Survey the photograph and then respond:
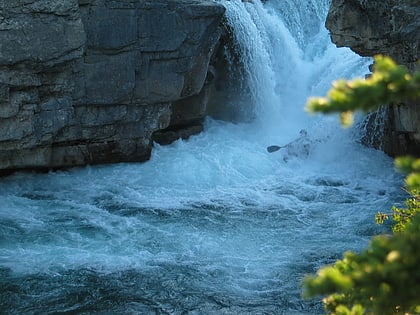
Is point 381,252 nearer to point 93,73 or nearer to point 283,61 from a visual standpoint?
point 93,73

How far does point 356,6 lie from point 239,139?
18.4 ft

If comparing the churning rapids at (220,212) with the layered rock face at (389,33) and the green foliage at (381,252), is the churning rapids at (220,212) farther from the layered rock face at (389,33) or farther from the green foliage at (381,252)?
the green foliage at (381,252)

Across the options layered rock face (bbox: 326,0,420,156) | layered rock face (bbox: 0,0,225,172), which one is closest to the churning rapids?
layered rock face (bbox: 0,0,225,172)

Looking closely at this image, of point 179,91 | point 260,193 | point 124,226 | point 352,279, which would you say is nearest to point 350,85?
point 352,279

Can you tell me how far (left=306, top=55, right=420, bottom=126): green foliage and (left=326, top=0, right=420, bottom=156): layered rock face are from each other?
10062mm

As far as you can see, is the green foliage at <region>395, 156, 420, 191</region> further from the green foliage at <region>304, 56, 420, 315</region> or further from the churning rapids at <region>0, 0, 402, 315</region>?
the churning rapids at <region>0, 0, 402, 315</region>

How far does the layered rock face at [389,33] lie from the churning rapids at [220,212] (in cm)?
150

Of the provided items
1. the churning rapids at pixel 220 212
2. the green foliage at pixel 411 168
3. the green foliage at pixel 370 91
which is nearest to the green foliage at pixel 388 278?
the green foliage at pixel 411 168

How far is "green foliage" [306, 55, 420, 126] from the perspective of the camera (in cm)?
311

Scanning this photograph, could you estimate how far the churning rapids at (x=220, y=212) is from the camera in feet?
30.8

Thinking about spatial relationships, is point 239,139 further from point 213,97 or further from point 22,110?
point 22,110

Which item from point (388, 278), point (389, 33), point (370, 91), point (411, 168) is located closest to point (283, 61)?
point (389, 33)

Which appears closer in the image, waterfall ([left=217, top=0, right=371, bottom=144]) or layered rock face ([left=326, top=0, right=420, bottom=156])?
layered rock face ([left=326, top=0, right=420, bottom=156])

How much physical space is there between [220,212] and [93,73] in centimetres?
423
